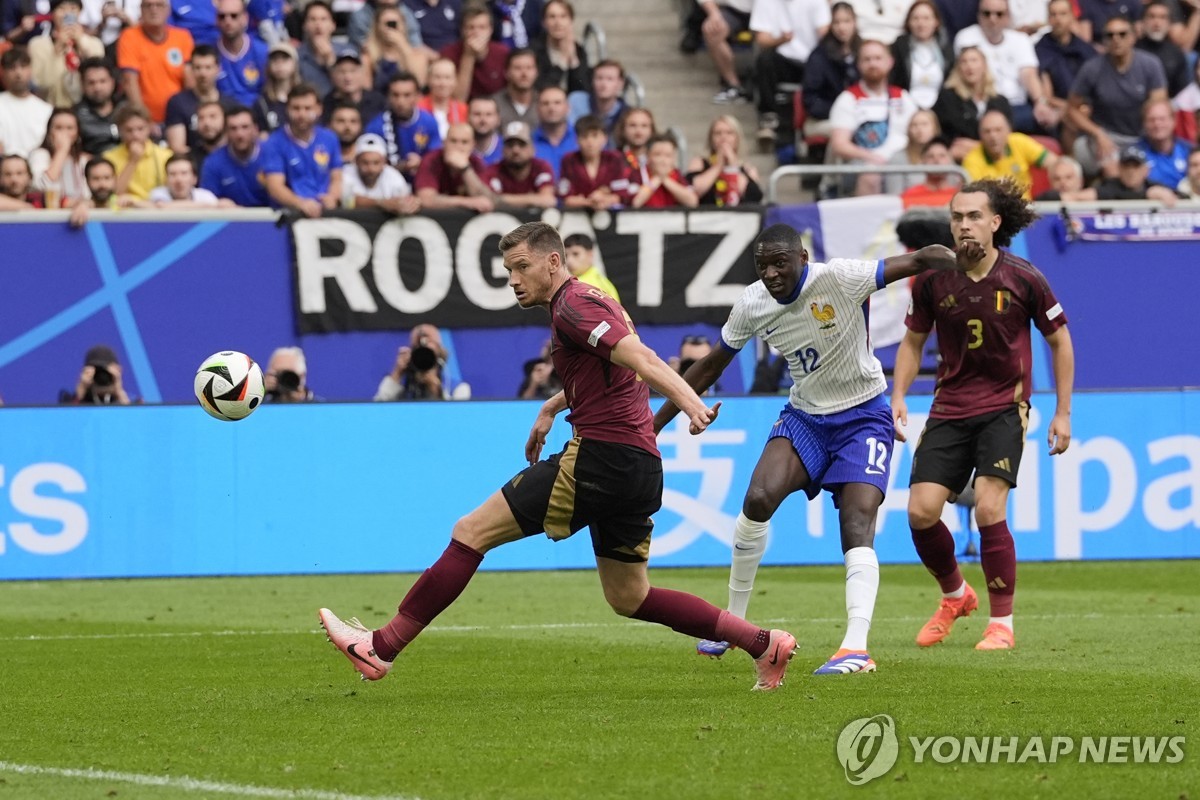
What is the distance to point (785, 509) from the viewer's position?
620 inches

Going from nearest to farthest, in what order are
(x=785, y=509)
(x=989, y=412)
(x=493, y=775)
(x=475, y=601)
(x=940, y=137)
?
(x=493, y=775)
(x=989, y=412)
(x=475, y=601)
(x=785, y=509)
(x=940, y=137)

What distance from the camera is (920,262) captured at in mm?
8375

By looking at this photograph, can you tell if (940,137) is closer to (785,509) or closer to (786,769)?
(785,509)

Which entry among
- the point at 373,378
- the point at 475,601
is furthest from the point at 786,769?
the point at 373,378

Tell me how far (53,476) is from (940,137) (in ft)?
31.7

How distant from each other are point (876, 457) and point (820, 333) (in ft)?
2.18

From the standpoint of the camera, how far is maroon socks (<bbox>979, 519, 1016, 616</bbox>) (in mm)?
10203

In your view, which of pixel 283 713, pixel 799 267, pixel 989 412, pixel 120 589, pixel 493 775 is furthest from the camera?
pixel 120 589

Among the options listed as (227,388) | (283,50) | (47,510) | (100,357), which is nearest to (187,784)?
(227,388)

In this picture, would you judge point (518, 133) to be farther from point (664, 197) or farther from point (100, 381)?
point (100, 381)

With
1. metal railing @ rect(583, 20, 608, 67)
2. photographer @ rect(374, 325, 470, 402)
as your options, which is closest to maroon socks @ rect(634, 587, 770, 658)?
photographer @ rect(374, 325, 470, 402)

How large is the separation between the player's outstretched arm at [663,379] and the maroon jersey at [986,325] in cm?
308

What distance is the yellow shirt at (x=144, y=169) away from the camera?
1805cm

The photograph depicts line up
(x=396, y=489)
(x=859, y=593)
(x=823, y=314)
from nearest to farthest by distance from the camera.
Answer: (x=859, y=593) → (x=823, y=314) → (x=396, y=489)
